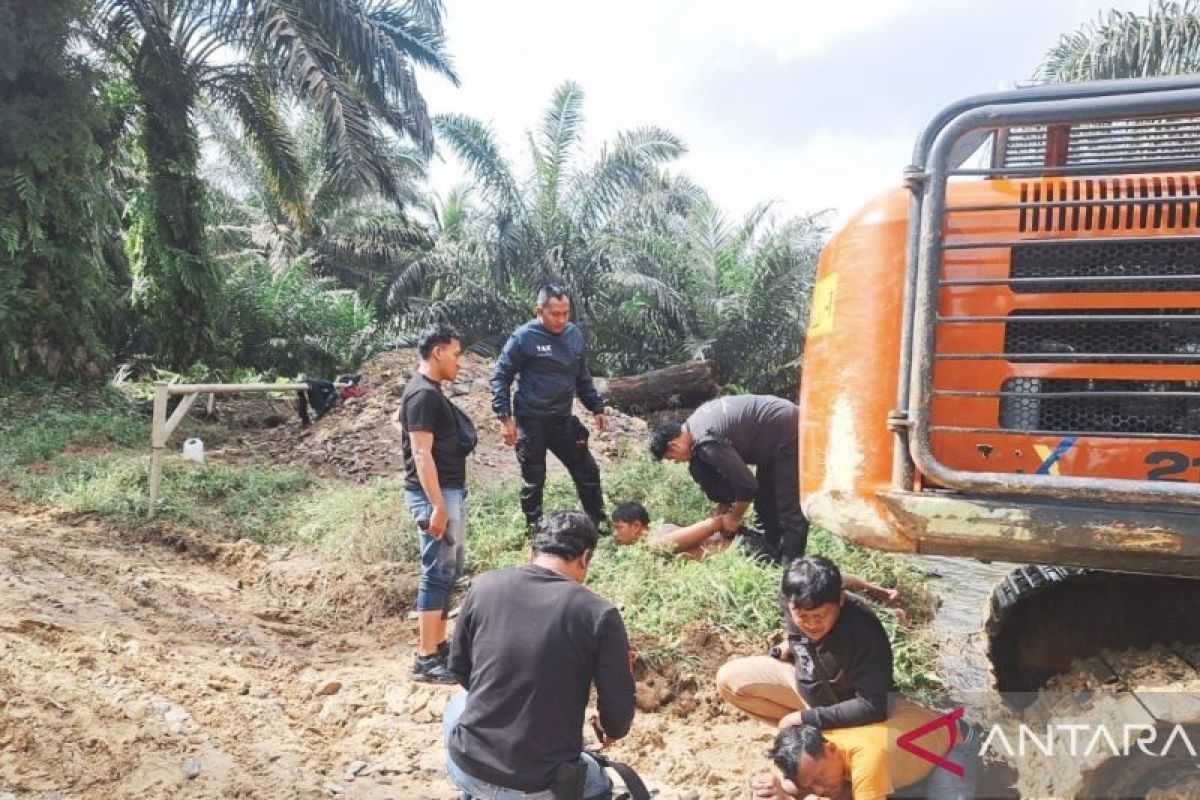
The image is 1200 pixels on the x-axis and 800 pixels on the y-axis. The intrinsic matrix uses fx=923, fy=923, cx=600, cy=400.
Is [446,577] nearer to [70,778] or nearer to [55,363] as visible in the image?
[70,778]

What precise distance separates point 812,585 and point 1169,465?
1.11 m

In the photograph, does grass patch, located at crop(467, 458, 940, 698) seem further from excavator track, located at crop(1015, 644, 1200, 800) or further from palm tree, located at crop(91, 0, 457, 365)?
palm tree, located at crop(91, 0, 457, 365)

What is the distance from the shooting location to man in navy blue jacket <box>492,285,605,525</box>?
571 centimetres

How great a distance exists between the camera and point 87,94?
1123cm

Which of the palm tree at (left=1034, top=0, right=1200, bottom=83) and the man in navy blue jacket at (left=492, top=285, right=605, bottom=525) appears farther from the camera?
the palm tree at (left=1034, top=0, right=1200, bottom=83)

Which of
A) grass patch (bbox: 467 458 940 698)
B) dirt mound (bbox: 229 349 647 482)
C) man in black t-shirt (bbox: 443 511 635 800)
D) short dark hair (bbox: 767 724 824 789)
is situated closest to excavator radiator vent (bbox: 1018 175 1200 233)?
man in black t-shirt (bbox: 443 511 635 800)

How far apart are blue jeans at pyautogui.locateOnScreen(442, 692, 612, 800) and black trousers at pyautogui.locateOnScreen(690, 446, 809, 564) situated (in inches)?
86.7

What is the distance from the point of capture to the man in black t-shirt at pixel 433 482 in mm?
4250

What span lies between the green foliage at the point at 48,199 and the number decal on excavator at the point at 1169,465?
1159cm

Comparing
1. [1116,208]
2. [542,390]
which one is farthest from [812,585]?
[542,390]

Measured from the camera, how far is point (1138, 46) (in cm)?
1126

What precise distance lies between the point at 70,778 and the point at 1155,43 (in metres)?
12.8

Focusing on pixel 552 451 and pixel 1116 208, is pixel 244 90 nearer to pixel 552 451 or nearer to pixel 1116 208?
pixel 552 451

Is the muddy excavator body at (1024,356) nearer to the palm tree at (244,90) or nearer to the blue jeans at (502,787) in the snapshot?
the blue jeans at (502,787)
